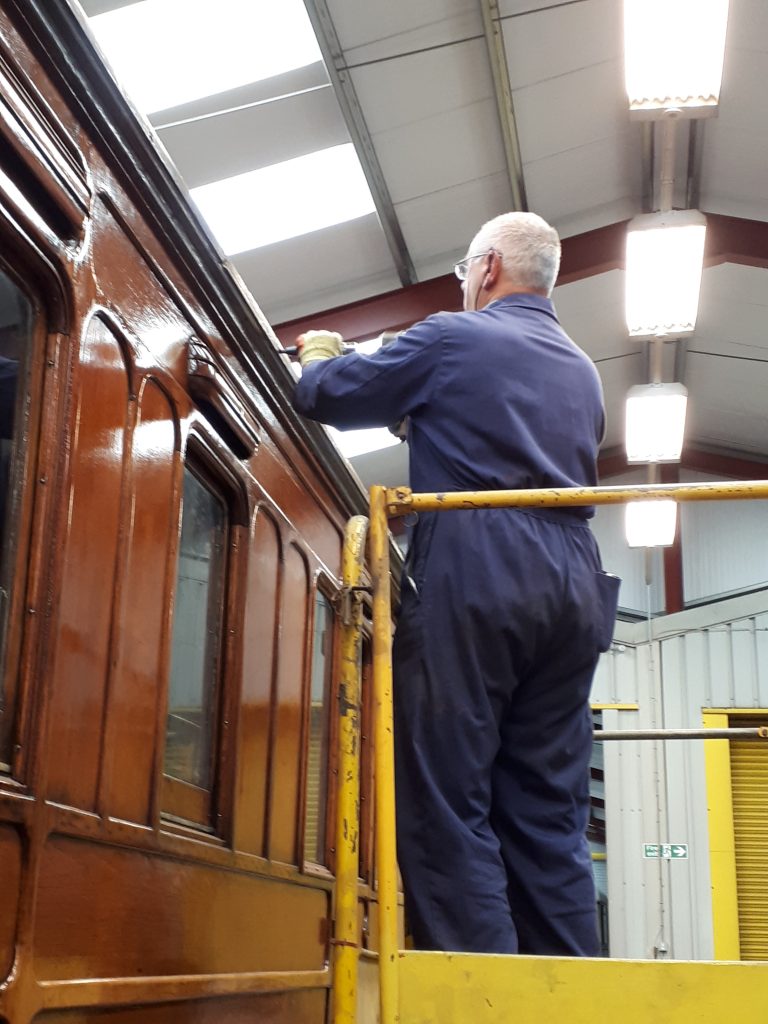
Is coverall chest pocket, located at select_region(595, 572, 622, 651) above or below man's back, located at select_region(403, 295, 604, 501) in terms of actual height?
below

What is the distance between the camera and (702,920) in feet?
35.0

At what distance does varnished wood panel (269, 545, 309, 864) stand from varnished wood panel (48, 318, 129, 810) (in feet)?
3.91

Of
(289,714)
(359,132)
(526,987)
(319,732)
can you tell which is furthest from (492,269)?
(359,132)

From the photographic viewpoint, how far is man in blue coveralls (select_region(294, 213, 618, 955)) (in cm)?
212

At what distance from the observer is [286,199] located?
7.12 m

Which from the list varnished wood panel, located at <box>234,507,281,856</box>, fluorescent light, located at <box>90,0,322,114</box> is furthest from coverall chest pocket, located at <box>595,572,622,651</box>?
fluorescent light, located at <box>90,0,322,114</box>

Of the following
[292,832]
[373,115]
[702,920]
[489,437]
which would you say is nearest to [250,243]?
[373,115]

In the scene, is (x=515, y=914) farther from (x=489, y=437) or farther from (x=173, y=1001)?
(x=489, y=437)

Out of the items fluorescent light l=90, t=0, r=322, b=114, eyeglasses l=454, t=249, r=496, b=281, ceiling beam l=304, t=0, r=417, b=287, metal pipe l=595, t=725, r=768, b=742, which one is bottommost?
metal pipe l=595, t=725, r=768, b=742

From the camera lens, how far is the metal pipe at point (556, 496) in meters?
2.08

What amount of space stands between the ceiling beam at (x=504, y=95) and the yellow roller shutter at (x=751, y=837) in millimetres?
5760

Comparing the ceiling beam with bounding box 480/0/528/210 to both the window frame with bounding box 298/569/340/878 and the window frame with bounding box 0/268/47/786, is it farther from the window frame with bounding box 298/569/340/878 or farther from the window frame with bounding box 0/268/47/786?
the window frame with bounding box 0/268/47/786

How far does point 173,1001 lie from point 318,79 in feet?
16.4

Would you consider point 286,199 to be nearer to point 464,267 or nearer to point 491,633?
point 464,267
